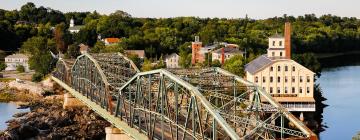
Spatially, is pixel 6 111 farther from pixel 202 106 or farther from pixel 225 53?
pixel 202 106

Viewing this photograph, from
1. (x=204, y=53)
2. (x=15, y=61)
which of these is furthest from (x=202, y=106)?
(x=15, y=61)

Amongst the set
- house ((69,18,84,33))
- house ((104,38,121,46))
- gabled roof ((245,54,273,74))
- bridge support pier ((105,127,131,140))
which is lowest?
bridge support pier ((105,127,131,140))

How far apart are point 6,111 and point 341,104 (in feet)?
126

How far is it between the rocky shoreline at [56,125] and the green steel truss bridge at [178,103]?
2685mm

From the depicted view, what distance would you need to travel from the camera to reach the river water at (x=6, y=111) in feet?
202

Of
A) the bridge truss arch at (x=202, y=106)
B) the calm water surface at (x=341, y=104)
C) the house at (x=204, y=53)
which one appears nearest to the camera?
the bridge truss arch at (x=202, y=106)

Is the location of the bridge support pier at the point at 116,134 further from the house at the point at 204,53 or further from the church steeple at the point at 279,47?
the house at the point at 204,53

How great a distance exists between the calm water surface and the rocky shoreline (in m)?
20.8

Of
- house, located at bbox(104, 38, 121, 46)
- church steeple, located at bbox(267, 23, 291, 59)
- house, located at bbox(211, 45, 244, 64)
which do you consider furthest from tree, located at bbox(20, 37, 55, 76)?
church steeple, located at bbox(267, 23, 291, 59)

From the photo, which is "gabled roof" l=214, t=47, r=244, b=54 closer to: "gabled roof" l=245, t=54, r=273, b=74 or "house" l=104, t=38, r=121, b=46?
"gabled roof" l=245, t=54, r=273, b=74

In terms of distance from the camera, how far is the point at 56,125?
189ft

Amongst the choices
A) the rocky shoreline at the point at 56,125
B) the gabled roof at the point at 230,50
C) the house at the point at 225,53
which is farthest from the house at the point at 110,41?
the rocky shoreline at the point at 56,125

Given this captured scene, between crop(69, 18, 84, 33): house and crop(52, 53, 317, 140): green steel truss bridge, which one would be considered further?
crop(69, 18, 84, 33): house

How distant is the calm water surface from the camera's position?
54719 millimetres
